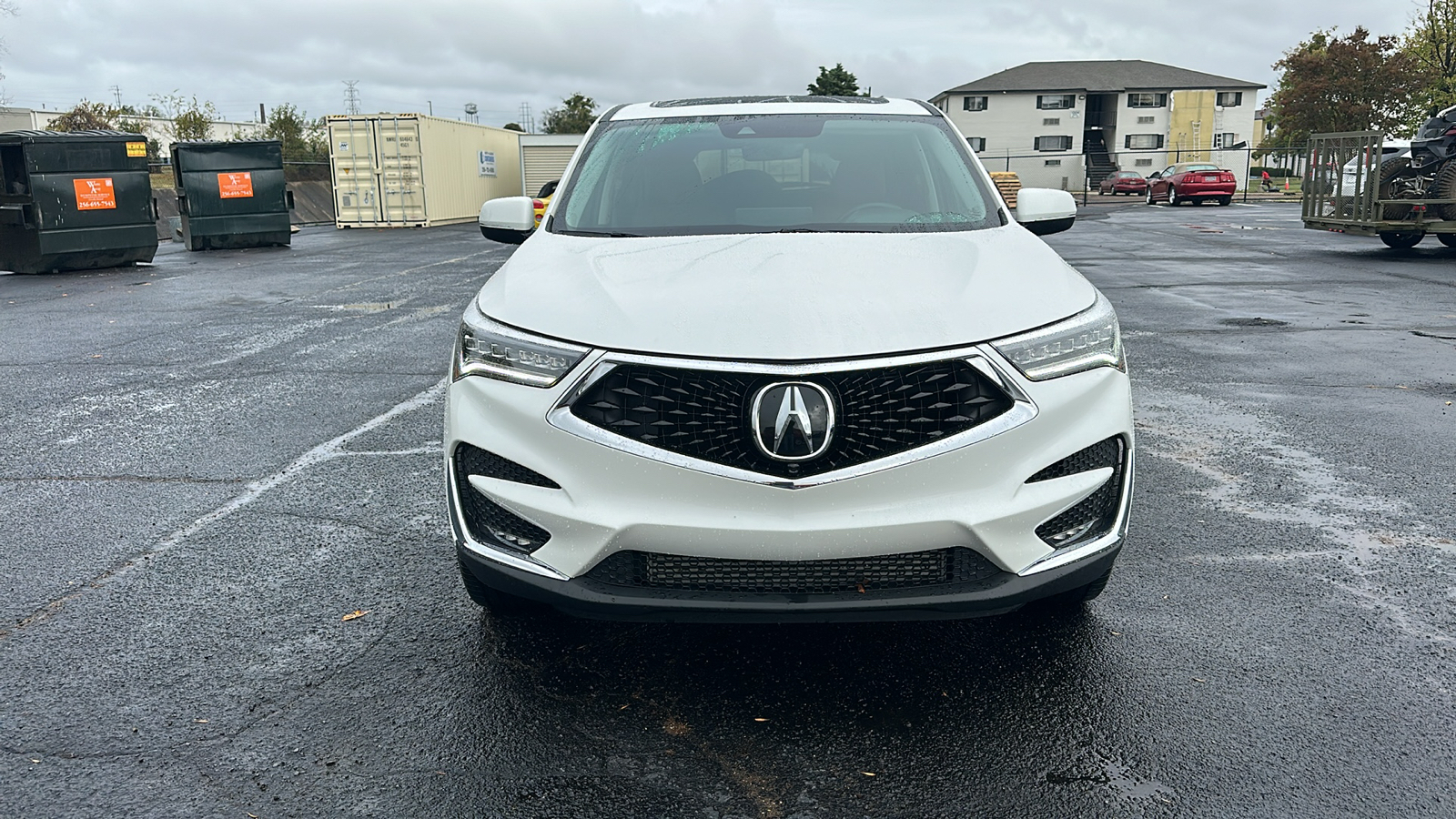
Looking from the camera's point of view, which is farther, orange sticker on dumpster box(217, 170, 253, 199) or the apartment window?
the apartment window

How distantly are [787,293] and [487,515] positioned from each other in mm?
999

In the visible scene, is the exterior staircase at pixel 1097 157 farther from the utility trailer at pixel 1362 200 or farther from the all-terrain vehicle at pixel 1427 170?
the all-terrain vehicle at pixel 1427 170

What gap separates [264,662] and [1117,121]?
3184 inches

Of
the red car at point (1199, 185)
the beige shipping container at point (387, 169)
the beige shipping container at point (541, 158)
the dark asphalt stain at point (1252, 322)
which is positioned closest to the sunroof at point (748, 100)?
the dark asphalt stain at point (1252, 322)

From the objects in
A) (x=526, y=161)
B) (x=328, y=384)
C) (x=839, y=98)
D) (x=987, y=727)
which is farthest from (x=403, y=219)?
(x=987, y=727)

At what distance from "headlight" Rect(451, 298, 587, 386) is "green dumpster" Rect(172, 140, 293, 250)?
22355 mm

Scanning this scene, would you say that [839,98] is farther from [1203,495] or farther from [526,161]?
[526,161]

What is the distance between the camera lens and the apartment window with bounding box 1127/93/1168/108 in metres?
75.4

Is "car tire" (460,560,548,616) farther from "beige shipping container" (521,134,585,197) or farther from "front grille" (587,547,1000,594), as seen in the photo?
"beige shipping container" (521,134,585,197)

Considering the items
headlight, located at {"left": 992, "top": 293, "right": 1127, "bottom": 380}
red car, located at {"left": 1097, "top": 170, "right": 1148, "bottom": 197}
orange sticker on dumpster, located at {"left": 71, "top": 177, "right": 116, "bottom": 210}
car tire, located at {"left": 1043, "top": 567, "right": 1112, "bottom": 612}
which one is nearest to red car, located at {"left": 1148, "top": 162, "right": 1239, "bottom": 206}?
red car, located at {"left": 1097, "top": 170, "right": 1148, "bottom": 197}

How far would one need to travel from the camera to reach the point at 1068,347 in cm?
293

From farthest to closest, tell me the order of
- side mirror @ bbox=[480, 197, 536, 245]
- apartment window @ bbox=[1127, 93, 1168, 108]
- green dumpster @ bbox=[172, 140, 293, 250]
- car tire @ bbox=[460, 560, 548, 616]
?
1. apartment window @ bbox=[1127, 93, 1168, 108]
2. green dumpster @ bbox=[172, 140, 293, 250]
3. side mirror @ bbox=[480, 197, 536, 245]
4. car tire @ bbox=[460, 560, 548, 616]

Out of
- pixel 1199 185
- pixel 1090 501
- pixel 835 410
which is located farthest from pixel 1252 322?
pixel 1199 185

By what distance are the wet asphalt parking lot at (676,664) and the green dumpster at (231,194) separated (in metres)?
18.0
